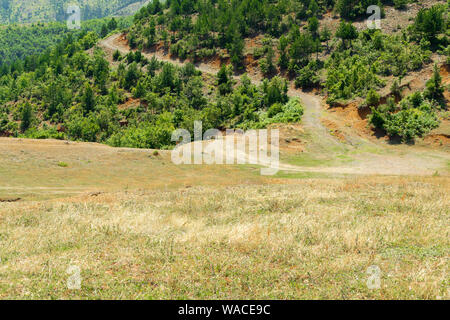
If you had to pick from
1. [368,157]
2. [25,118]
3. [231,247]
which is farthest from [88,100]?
[231,247]

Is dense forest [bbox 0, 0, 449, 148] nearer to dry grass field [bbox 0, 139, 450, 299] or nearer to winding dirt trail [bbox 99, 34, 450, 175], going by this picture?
winding dirt trail [bbox 99, 34, 450, 175]

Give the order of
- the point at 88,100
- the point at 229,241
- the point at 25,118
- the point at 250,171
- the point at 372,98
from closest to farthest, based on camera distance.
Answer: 1. the point at 229,241
2. the point at 250,171
3. the point at 372,98
4. the point at 88,100
5. the point at 25,118

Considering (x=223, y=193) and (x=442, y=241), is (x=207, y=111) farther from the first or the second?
(x=442, y=241)

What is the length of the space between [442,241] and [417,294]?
12.6 ft

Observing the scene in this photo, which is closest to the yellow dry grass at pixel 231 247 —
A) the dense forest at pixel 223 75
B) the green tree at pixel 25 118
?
the dense forest at pixel 223 75

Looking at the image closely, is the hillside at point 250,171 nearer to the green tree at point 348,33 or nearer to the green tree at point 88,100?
the green tree at point 88,100

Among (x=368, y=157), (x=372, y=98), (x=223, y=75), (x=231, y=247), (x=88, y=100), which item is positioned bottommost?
(x=231, y=247)

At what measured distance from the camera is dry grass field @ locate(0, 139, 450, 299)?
7.37 meters

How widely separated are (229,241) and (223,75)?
63081mm

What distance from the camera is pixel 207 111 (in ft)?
177

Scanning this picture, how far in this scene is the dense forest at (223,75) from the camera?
46906 mm

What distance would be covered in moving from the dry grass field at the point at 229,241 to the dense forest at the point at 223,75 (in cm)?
2503

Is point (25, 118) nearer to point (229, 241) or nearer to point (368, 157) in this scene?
point (368, 157)

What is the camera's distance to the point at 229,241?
10.1 m
